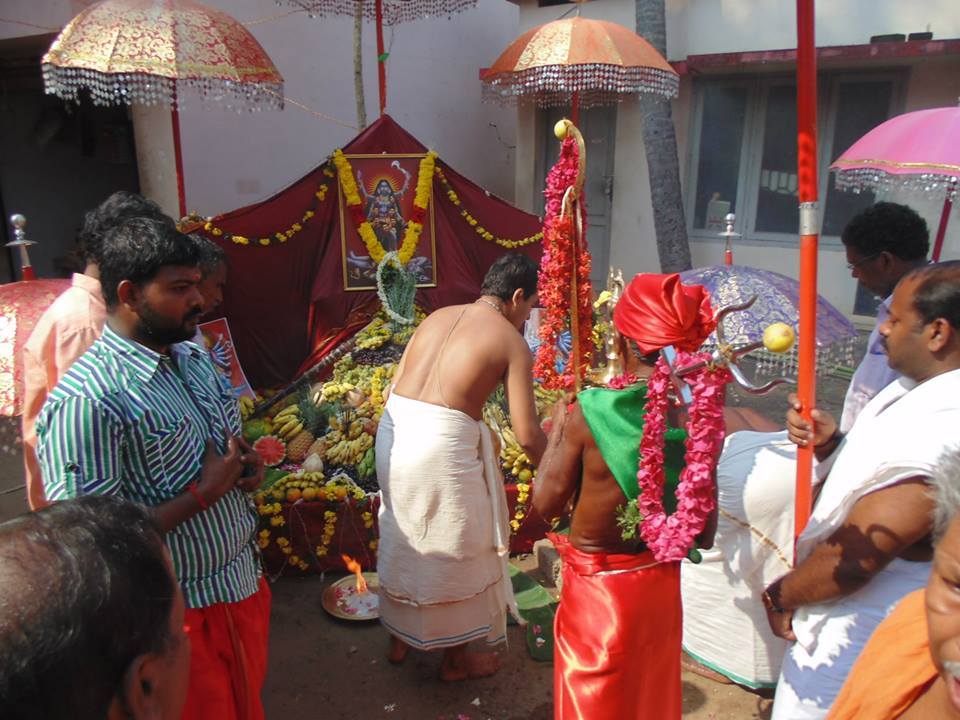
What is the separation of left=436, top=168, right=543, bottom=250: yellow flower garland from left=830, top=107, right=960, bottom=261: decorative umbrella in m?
2.79

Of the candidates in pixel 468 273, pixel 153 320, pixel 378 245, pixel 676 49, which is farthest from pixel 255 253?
pixel 676 49

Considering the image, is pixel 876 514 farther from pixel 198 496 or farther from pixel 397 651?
pixel 397 651

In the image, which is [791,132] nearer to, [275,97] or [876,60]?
[876,60]

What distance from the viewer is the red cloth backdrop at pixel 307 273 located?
18.6ft

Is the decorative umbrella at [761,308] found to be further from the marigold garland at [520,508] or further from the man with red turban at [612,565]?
the man with red turban at [612,565]

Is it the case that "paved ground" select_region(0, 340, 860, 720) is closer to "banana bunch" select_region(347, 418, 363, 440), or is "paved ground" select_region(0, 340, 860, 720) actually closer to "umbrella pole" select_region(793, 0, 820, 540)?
"banana bunch" select_region(347, 418, 363, 440)

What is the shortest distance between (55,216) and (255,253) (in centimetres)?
469

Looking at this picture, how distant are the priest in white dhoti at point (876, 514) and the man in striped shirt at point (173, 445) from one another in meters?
→ 1.58

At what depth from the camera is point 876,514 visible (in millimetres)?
1599

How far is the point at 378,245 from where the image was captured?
6.00 metres

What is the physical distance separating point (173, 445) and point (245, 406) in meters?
3.46

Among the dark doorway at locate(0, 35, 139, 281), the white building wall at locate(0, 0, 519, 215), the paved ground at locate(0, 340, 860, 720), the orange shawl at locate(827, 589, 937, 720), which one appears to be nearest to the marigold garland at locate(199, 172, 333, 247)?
the white building wall at locate(0, 0, 519, 215)

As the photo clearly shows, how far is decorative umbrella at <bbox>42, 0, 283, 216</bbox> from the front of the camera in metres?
4.33

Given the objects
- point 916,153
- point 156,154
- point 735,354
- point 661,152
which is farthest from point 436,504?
point 661,152
